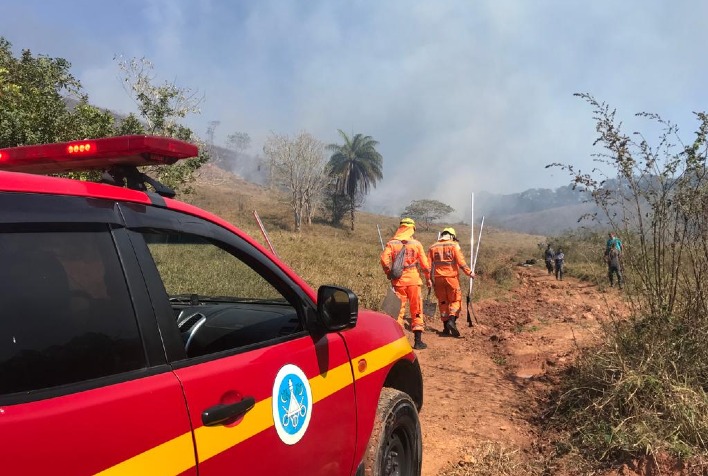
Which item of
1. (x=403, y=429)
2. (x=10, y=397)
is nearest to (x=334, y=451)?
(x=403, y=429)

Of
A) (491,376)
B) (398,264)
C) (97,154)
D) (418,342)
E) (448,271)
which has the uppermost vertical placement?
(97,154)

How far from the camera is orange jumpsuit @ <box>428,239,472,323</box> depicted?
25.4 feet

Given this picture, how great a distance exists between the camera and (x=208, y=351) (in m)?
1.82

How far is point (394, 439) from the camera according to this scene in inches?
107

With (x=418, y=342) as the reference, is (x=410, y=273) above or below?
above

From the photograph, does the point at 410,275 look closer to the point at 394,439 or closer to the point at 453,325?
the point at 453,325

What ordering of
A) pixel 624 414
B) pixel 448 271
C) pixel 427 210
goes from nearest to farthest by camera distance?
pixel 624 414, pixel 448 271, pixel 427 210

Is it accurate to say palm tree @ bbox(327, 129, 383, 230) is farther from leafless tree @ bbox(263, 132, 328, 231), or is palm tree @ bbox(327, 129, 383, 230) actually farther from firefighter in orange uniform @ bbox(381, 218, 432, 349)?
firefighter in orange uniform @ bbox(381, 218, 432, 349)

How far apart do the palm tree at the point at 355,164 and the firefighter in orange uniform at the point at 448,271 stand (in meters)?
39.9

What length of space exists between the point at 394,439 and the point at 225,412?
1.48 meters

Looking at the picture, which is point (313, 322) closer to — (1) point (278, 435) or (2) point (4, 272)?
(1) point (278, 435)

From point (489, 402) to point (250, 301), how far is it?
123 inches

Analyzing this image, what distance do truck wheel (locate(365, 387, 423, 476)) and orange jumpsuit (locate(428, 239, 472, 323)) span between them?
4.98 metres

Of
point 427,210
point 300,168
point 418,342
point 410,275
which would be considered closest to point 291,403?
point 410,275
